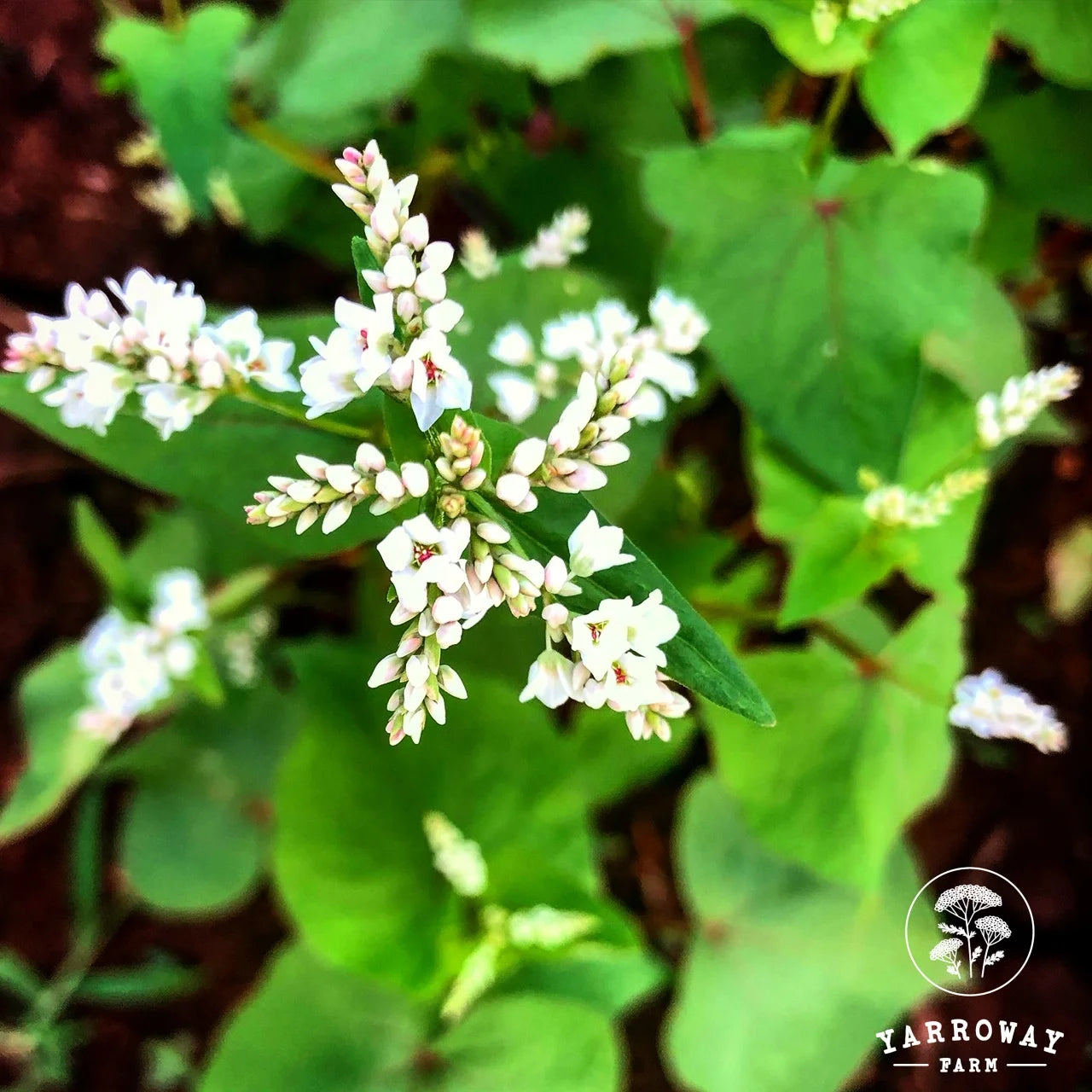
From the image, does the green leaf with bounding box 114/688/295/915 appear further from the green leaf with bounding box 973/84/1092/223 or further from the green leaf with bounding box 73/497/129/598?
the green leaf with bounding box 973/84/1092/223

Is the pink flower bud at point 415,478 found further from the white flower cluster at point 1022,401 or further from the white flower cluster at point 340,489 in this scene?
the white flower cluster at point 1022,401

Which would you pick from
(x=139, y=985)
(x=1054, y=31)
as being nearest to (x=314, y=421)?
(x=1054, y=31)

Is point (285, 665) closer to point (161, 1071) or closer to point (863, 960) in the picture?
point (161, 1071)

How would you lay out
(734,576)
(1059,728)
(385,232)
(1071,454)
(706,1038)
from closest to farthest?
(385,232)
(1059,728)
(734,576)
(706,1038)
(1071,454)

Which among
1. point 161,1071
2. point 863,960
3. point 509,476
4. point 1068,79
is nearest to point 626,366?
point 509,476

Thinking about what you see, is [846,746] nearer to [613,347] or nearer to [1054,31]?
[613,347]

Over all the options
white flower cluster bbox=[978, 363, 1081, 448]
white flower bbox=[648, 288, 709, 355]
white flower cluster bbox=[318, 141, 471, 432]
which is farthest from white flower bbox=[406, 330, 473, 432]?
white flower cluster bbox=[978, 363, 1081, 448]

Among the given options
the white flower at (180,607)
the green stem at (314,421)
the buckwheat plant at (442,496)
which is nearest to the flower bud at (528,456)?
the buckwheat plant at (442,496)
